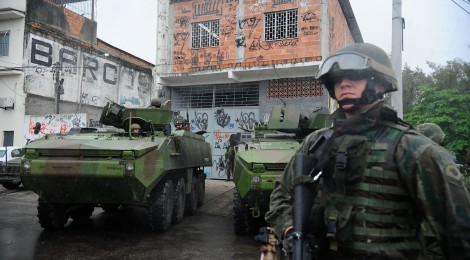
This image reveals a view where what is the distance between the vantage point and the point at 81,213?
7648 millimetres

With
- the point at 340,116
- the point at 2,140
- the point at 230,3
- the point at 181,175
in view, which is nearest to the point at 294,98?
the point at 230,3

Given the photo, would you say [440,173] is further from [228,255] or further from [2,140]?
[2,140]

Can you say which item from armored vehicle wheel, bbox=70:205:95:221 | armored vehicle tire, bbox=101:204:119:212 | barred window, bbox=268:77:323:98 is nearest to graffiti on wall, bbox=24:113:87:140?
barred window, bbox=268:77:323:98

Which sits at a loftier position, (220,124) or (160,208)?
(220,124)

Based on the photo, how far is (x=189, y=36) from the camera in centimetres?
1480

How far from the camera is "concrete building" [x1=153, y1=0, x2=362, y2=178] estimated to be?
Result: 13.0 m

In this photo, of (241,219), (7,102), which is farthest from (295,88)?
(7,102)

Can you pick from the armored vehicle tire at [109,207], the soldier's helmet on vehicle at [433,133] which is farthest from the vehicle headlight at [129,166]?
the soldier's helmet on vehicle at [433,133]

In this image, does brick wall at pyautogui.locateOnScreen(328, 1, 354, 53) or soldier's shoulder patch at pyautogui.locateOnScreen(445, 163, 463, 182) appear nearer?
soldier's shoulder patch at pyautogui.locateOnScreen(445, 163, 463, 182)

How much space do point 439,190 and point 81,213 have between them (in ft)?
23.4

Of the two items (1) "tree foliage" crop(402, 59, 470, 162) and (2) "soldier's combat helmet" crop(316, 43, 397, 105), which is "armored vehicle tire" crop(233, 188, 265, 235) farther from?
(1) "tree foliage" crop(402, 59, 470, 162)

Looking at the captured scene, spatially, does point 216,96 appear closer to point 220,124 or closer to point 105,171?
point 220,124

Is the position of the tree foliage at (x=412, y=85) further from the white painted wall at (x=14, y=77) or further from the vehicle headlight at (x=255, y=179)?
the vehicle headlight at (x=255, y=179)

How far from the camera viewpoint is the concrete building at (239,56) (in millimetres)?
12953
